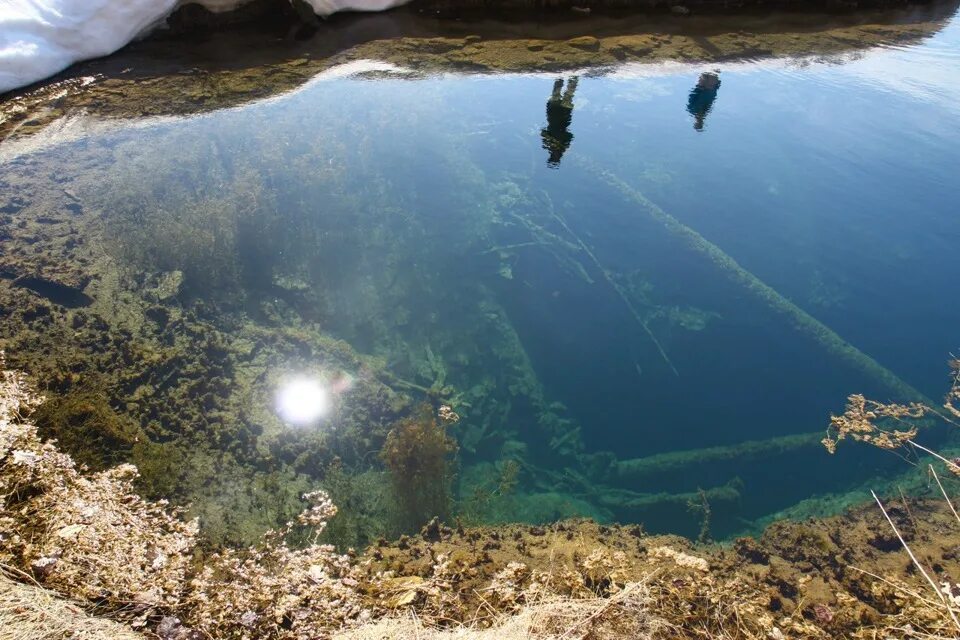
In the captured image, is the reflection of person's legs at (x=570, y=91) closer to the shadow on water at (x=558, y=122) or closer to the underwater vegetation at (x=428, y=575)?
the shadow on water at (x=558, y=122)

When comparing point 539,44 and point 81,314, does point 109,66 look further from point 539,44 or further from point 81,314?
point 539,44

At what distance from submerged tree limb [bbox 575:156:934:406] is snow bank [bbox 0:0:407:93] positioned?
13.1ft

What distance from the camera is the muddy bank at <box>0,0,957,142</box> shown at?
161 inches

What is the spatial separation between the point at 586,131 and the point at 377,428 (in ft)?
10.4

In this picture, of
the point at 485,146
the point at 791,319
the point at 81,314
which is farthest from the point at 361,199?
the point at 791,319

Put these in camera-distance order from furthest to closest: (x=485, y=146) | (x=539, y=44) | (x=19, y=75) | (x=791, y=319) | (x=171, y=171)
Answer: (x=539, y=44)
(x=485, y=146)
(x=19, y=75)
(x=171, y=171)
(x=791, y=319)

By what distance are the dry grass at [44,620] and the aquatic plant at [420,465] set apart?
1.01m

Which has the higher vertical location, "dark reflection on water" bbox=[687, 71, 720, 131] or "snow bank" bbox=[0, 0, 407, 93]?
"snow bank" bbox=[0, 0, 407, 93]

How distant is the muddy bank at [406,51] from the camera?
410 centimetres

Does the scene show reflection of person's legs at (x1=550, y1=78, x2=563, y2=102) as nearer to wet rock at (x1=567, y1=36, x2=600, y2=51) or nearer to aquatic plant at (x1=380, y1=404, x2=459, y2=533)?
wet rock at (x1=567, y1=36, x2=600, y2=51)

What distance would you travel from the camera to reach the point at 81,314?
9.06ft

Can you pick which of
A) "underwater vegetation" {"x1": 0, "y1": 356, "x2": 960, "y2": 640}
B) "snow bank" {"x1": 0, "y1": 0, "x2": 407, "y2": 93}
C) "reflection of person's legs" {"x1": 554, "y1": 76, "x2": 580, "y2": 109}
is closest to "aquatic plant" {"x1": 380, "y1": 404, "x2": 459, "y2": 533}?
"underwater vegetation" {"x1": 0, "y1": 356, "x2": 960, "y2": 640}

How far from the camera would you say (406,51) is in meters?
4.98

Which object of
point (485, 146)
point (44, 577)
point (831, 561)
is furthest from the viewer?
point (485, 146)
